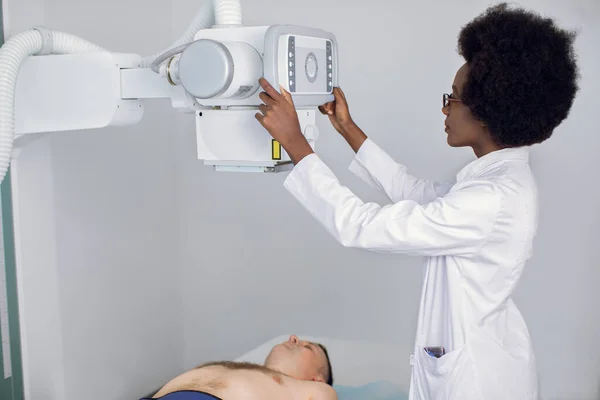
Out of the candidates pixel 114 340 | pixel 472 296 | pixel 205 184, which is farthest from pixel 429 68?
pixel 114 340

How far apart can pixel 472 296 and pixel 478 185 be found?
0.25m

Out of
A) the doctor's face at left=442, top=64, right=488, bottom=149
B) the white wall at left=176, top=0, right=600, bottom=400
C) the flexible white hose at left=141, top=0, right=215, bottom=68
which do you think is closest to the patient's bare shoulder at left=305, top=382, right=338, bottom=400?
the doctor's face at left=442, top=64, right=488, bottom=149

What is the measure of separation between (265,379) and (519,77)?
35.3 inches

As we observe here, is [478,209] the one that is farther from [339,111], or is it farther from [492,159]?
[339,111]

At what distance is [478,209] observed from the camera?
1.35m

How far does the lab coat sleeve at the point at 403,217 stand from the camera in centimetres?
134

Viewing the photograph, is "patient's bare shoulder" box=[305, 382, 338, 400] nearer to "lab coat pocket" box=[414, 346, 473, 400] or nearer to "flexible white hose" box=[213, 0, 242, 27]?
"lab coat pocket" box=[414, 346, 473, 400]

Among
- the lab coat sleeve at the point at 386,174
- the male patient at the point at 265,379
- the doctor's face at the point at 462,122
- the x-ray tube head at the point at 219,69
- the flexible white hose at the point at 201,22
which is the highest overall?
the flexible white hose at the point at 201,22

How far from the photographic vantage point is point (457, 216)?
52.9 inches

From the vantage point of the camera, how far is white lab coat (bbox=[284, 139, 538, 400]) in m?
1.35

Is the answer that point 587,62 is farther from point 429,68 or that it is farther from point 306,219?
point 306,219

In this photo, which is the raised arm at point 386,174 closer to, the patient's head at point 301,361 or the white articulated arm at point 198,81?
the white articulated arm at point 198,81

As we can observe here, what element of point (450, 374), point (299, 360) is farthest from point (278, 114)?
point (299, 360)

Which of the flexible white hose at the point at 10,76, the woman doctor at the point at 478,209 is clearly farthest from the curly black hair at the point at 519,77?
the flexible white hose at the point at 10,76
